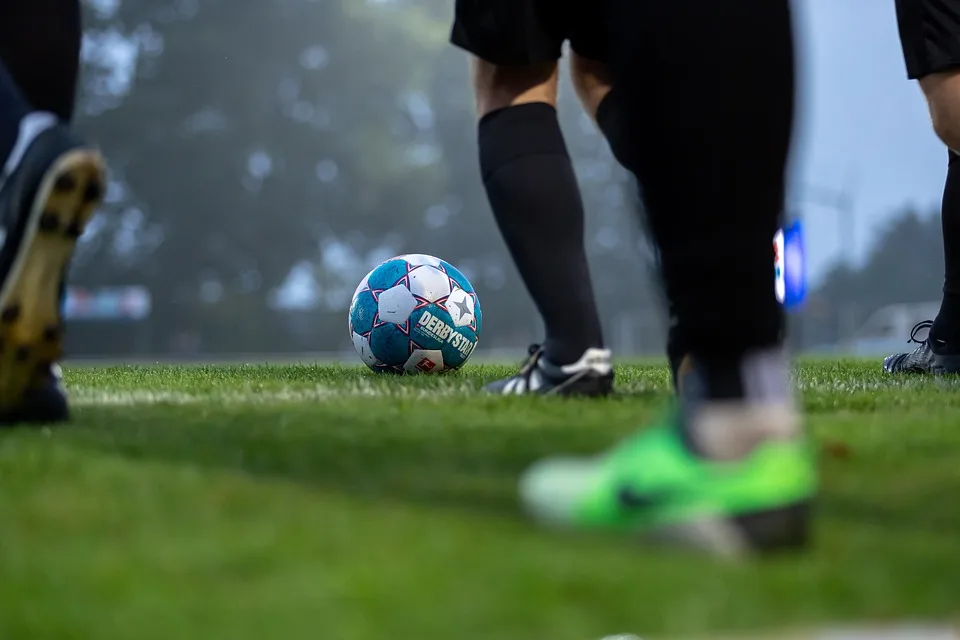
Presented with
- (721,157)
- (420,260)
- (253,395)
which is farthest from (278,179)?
(721,157)

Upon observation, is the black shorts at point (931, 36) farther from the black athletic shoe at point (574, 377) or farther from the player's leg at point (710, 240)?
the player's leg at point (710, 240)

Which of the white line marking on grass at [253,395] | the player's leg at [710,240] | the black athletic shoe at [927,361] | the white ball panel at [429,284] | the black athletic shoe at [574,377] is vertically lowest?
the black athletic shoe at [927,361]

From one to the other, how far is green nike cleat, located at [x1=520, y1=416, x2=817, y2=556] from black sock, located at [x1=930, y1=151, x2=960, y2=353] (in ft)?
9.64

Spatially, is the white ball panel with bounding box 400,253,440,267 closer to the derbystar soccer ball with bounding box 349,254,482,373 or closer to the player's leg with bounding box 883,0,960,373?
the derbystar soccer ball with bounding box 349,254,482,373

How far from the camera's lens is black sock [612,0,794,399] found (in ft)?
4.12

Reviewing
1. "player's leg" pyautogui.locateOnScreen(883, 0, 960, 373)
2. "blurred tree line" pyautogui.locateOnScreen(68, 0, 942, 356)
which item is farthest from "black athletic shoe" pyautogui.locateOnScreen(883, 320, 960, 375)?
"blurred tree line" pyautogui.locateOnScreen(68, 0, 942, 356)

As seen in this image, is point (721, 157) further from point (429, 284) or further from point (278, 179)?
point (278, 179)

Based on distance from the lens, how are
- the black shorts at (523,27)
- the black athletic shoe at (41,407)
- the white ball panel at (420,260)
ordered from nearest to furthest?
1. the black athletic shoe at (41,407)
2. the black shorts at (523,27)
3. the white ball panel at (420,260)

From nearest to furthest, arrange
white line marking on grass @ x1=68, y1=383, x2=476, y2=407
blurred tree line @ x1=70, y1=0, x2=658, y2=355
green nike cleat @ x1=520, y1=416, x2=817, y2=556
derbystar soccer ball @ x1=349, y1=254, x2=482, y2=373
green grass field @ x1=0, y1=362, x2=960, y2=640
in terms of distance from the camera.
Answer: green grass field @ x1=0, y1=362, x2=960, y2=640
green nike cleat @ x1=520, y1=416, x2=817, y2=556
white line marking on grass @ x1=68, y1=383, x2=476, y2=407
derbystar soccer ball @ x1=349, y1=254, x2=482, y2=373
blurred tree line @ x1=70, y1=0, x2=658, y2=355

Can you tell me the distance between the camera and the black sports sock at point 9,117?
1780 millimetres

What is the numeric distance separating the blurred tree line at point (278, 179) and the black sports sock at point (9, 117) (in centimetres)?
3353

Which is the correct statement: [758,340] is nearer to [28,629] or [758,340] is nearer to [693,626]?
[693,626]

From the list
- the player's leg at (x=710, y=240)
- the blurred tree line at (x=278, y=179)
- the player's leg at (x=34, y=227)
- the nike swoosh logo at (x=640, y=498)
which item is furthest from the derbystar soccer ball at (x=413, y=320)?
the blurred tree line at (x=278, y=179)

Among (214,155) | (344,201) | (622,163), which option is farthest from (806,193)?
(622,163)
